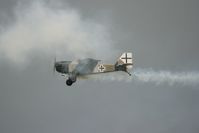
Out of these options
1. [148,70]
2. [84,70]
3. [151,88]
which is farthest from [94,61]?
[151,88]

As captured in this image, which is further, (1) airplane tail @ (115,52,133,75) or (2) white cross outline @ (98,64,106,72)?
(1) airplane tail @ (115,52,133,75)

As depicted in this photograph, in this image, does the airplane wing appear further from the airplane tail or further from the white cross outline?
the airplane tail

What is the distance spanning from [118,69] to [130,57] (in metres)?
2.91

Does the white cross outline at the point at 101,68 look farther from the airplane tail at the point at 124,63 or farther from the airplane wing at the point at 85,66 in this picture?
the airplane tail at the point at 124,63

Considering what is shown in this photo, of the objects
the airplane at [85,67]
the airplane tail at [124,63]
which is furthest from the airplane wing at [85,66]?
the airplane tail at [124,63]

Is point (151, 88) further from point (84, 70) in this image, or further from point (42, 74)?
point (84, 70)

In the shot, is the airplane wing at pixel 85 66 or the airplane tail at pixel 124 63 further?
the airplane tail at pixel 124 63

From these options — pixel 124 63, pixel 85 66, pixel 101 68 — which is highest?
pixel 124 63

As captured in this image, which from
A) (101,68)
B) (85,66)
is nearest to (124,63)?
(101,68)

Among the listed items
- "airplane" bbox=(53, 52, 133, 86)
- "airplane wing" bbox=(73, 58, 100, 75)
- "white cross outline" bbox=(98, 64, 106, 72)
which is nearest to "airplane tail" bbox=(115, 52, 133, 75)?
"airplane" bbox=(53, 52, 133, 86)

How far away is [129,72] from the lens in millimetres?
93375

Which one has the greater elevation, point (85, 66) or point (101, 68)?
point (85, 66)

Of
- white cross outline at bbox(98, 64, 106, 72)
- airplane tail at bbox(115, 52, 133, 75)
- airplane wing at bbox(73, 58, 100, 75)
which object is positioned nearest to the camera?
airplane wing at bbox(73, 58, 100, 75)

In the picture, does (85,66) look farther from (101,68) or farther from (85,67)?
(101,68)
